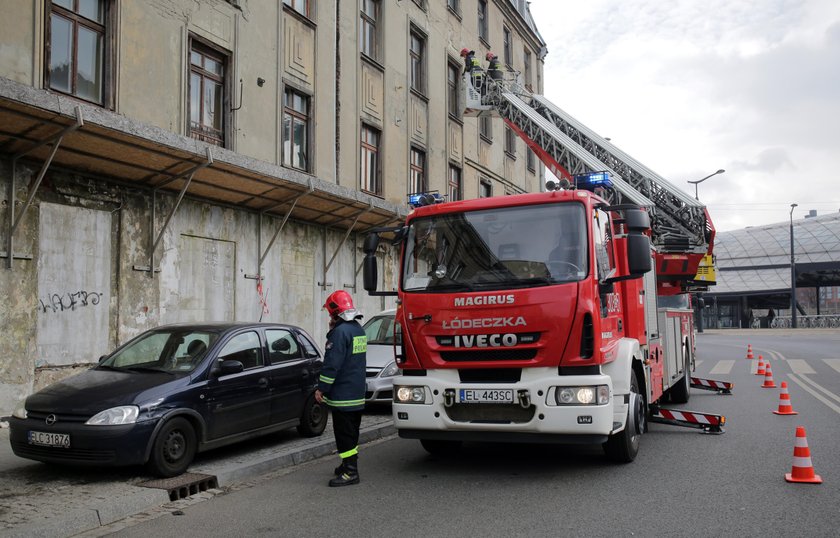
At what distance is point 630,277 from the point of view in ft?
22.9

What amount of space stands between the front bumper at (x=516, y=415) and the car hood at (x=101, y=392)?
229 centimetres

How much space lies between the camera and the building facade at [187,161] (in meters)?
9.54

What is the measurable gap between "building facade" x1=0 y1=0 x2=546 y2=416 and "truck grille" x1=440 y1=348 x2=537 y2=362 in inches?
209

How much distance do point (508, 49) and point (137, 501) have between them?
89.5ft

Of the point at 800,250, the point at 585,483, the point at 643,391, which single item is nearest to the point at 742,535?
the point at 585,483

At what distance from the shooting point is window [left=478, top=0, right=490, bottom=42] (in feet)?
89.0

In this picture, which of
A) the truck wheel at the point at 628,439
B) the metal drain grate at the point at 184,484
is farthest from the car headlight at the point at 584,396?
the metal drain grate at the point at 184,484

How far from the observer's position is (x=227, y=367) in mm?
7227

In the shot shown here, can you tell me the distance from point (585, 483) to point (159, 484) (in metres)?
3.80

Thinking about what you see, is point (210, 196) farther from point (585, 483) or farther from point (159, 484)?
point (585, 483)

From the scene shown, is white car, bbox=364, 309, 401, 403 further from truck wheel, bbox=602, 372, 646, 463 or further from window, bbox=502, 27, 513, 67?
window, bbox=502, 27, 513, 67

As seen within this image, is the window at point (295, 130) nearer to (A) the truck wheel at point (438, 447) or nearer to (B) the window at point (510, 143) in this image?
(A) the truck wheel at point (438, 447)

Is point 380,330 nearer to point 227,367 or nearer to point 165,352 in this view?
point 165,352

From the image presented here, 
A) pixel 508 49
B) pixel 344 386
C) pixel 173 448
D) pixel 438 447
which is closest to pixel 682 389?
pixel 438 447
